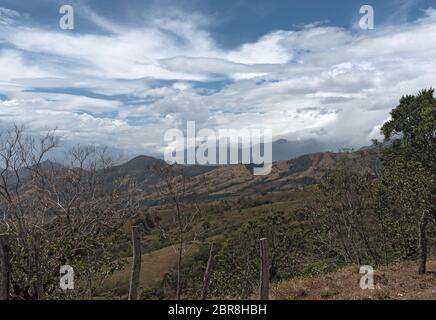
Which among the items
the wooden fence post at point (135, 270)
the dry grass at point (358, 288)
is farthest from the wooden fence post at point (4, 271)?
the dry grass at point (358, 288)

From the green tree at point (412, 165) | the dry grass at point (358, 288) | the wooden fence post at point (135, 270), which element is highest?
the green tree at point (412, 165)

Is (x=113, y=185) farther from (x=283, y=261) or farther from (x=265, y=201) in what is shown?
(x=265, y=201)

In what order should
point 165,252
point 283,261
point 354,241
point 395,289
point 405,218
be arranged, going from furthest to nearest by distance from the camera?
point 165,252, point 283,261, point 354,241, point 405,218, point 395,289

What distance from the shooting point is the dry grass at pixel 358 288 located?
520 inches

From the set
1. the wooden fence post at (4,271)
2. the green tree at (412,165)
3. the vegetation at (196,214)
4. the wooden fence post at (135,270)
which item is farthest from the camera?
the green tree at (412,165)

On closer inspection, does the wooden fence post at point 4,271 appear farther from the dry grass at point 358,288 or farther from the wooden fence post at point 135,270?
the dry grass at point 358,288

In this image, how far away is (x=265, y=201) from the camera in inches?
4783

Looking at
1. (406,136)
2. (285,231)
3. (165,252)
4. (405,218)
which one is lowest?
(165,252)

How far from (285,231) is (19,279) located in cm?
2910

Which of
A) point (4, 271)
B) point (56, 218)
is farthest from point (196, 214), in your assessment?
point (4, 271)

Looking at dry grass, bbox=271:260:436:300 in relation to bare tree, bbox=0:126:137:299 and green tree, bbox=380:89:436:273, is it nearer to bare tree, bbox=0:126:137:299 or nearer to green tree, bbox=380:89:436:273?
green tree, bbox=380:89:436:273

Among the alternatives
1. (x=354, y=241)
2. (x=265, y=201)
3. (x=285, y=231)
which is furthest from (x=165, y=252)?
(x=265, y=201)

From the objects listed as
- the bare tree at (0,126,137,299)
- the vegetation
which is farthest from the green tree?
the bare tree at (0,126,137,299)

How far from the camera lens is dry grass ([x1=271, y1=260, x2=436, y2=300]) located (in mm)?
13211
